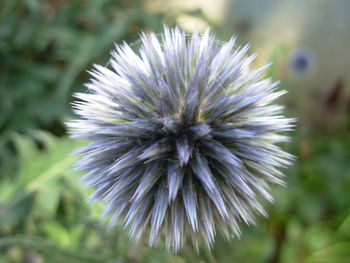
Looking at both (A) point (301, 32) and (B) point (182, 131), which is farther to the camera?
(A) point (301, 32)

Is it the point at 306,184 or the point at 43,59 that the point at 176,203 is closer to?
the point at 306,184

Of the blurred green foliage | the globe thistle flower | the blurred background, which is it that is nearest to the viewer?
the globe thistle flower

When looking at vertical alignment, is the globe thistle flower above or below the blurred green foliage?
below

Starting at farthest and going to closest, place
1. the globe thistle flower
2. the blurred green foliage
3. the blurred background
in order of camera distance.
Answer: the blurred green foliage < the blurred background < the globe thistle flower

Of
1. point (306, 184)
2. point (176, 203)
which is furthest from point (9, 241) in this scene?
point (306, 184)

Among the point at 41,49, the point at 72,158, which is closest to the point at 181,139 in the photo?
the point at 72,158

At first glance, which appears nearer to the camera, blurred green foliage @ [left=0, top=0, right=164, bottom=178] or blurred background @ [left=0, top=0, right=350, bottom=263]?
blurred background @ [left=0, top=0, right=350, bottom=263]

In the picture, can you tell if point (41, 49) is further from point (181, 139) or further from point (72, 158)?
point (181, 139)

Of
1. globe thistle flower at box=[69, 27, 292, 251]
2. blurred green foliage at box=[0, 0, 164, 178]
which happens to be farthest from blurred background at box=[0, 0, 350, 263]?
globe thistle flower at box=[69, 27, 292, 251]

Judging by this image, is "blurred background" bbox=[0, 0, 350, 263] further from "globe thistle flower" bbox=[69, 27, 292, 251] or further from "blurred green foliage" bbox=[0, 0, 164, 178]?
"globe thistle flower" bbox=[69, 27, 292, 251]
